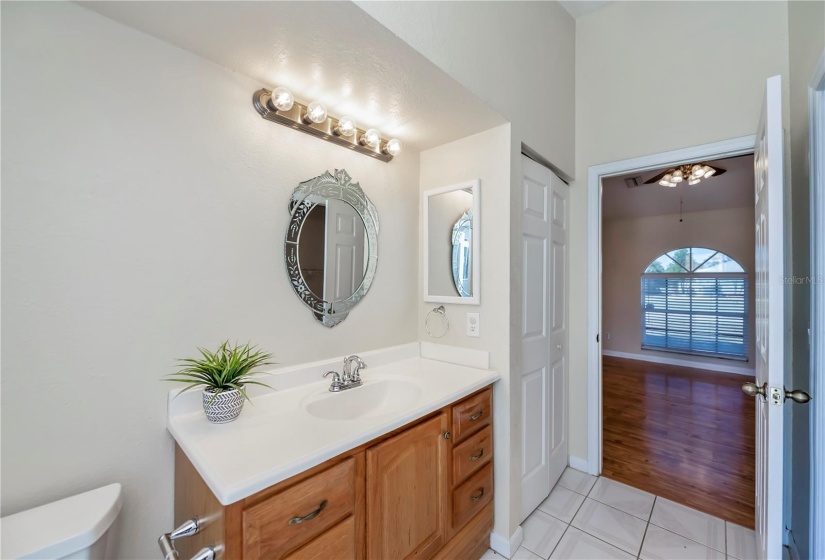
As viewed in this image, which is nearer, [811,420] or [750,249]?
[811,420]

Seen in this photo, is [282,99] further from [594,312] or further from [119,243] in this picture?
[594,312]

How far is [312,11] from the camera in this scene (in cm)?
101

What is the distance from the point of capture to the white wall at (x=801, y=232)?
1396 millimetres

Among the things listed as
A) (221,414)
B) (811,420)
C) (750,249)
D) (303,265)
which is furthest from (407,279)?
(750,249)

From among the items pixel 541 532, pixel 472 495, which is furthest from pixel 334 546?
pixel 541 532

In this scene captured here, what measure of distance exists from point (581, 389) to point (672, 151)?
1672 mm

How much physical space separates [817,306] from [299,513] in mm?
1941

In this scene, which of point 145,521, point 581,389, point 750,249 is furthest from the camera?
point 750,249

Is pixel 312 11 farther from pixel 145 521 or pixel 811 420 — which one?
pixel 811 420

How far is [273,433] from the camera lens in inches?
42.6

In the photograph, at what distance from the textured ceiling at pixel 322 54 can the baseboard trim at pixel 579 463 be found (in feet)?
7.67

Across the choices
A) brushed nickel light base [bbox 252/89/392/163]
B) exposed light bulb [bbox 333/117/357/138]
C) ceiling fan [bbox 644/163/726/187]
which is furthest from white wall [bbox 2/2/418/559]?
ceiling fan [bbox 644/163/726/187]

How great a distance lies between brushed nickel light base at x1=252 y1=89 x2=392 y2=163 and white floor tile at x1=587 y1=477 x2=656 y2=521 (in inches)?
96.1

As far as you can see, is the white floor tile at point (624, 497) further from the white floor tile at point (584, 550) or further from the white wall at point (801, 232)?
the white wall at point (801, 232)
